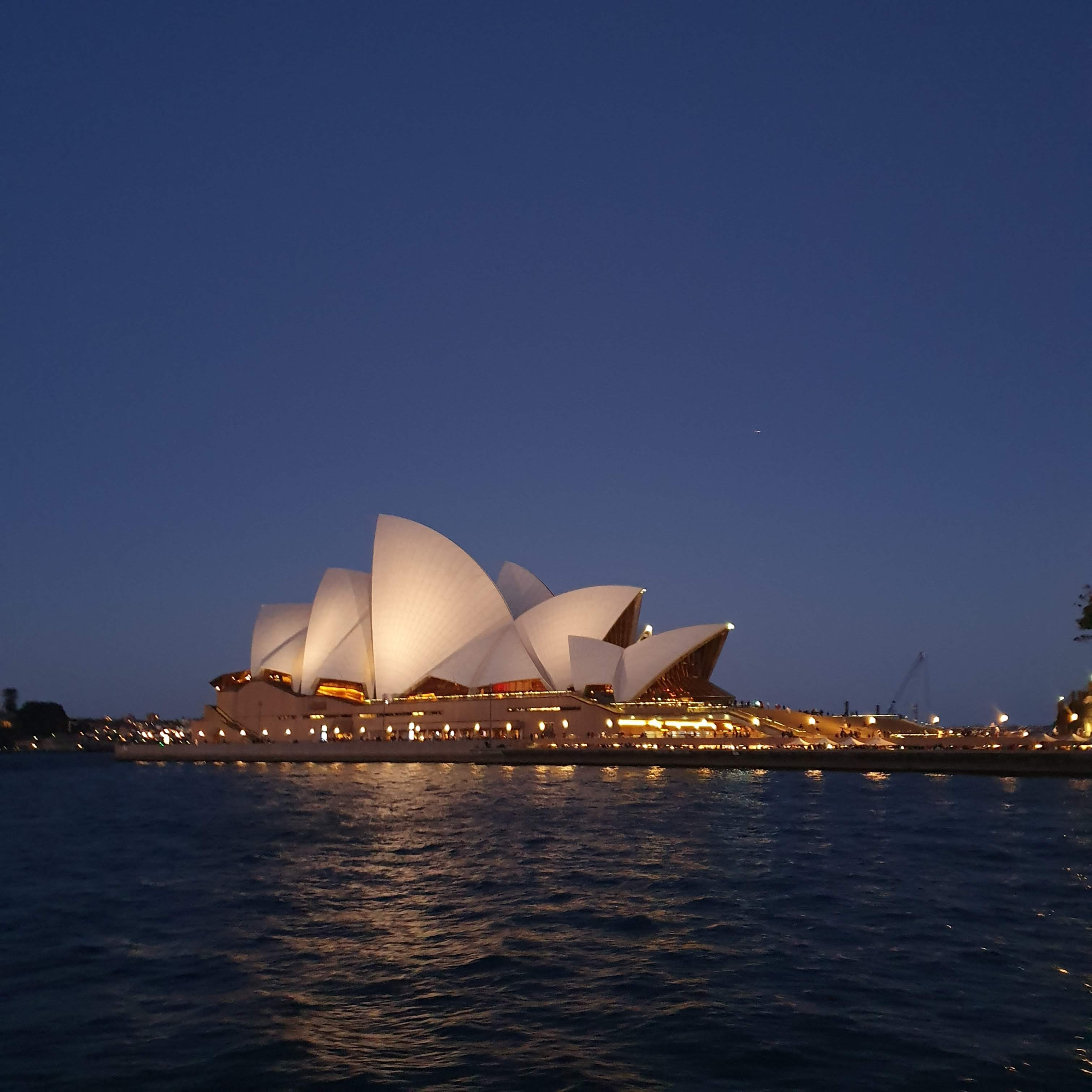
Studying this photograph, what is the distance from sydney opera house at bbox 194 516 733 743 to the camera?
6519 centimetres

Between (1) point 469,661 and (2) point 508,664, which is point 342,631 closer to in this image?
(1) point 469,661

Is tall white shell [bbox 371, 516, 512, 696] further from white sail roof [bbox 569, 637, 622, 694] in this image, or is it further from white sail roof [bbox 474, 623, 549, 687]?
white sail roof [bbox 569, 637, 622, 694]

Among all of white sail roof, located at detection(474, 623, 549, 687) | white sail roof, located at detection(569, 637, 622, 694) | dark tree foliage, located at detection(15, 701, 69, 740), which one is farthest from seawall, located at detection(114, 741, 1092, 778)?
dark tree foliage, located at detection(15, 701, 69, 740)

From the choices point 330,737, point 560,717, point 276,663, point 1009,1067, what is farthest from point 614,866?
point 276,663

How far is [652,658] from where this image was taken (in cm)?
6488

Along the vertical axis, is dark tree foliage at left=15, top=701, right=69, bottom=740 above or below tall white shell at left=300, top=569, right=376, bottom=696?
below

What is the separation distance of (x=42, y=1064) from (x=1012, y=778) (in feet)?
160

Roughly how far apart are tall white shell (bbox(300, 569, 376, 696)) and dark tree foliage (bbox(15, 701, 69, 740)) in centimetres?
8626

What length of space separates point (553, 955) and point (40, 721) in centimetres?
14891

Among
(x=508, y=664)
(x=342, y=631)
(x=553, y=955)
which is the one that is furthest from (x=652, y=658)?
(x=553, y=955)

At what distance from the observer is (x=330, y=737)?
7525 centimetres

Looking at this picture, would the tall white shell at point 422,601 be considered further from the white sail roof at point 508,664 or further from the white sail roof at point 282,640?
the white sail roof at point 282,640

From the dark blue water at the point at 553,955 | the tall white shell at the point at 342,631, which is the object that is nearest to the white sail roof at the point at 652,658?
the tall white shell at the point at 342,631

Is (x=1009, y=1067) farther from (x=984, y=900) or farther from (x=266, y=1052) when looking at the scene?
(x=984, y=900)
